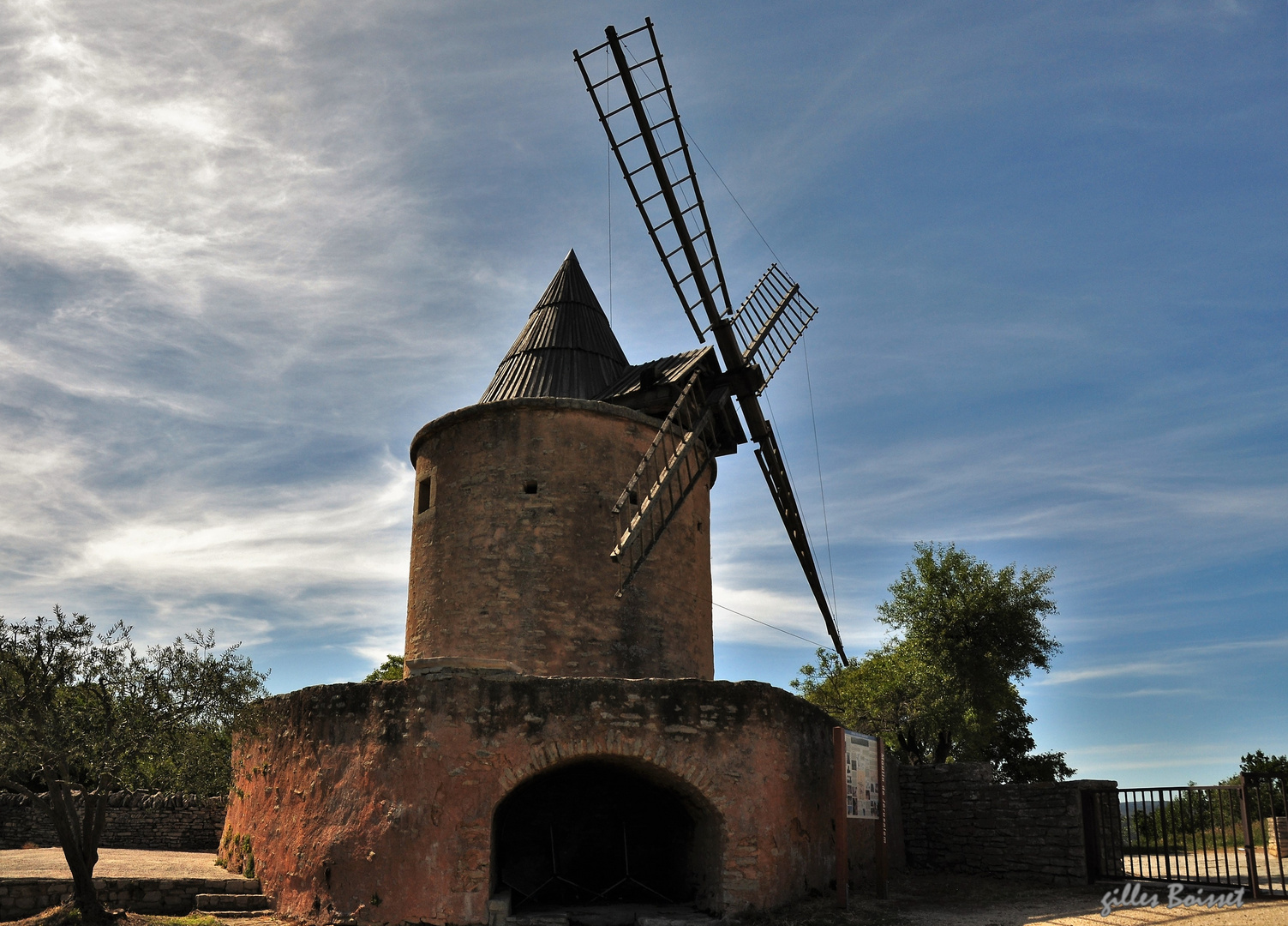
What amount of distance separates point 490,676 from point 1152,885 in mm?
8572

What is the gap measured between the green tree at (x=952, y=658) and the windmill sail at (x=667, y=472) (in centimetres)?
775

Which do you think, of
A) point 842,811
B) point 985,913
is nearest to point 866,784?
point 842,811

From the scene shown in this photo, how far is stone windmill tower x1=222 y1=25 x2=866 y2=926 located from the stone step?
22 cm

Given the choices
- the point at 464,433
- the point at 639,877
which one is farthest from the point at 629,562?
the point at 639,877

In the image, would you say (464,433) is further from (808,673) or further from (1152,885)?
(808,673)

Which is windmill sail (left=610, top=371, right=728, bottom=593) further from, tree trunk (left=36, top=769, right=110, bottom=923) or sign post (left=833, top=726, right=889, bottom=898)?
tree trunk (left=36, top=769, right=110, bottom=923)

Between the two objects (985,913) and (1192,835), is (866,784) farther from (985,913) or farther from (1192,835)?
(1192,835)

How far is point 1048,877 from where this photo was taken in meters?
12.7

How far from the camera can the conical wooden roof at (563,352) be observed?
16.3 meters

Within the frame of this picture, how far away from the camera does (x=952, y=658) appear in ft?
66.9

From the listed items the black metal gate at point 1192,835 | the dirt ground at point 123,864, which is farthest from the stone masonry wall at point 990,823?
the dirt ground at point 123,864

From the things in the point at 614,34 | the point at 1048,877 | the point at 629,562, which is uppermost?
the point at 614,34

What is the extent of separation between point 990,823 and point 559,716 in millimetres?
7551

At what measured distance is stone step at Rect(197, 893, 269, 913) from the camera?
1057 cm
